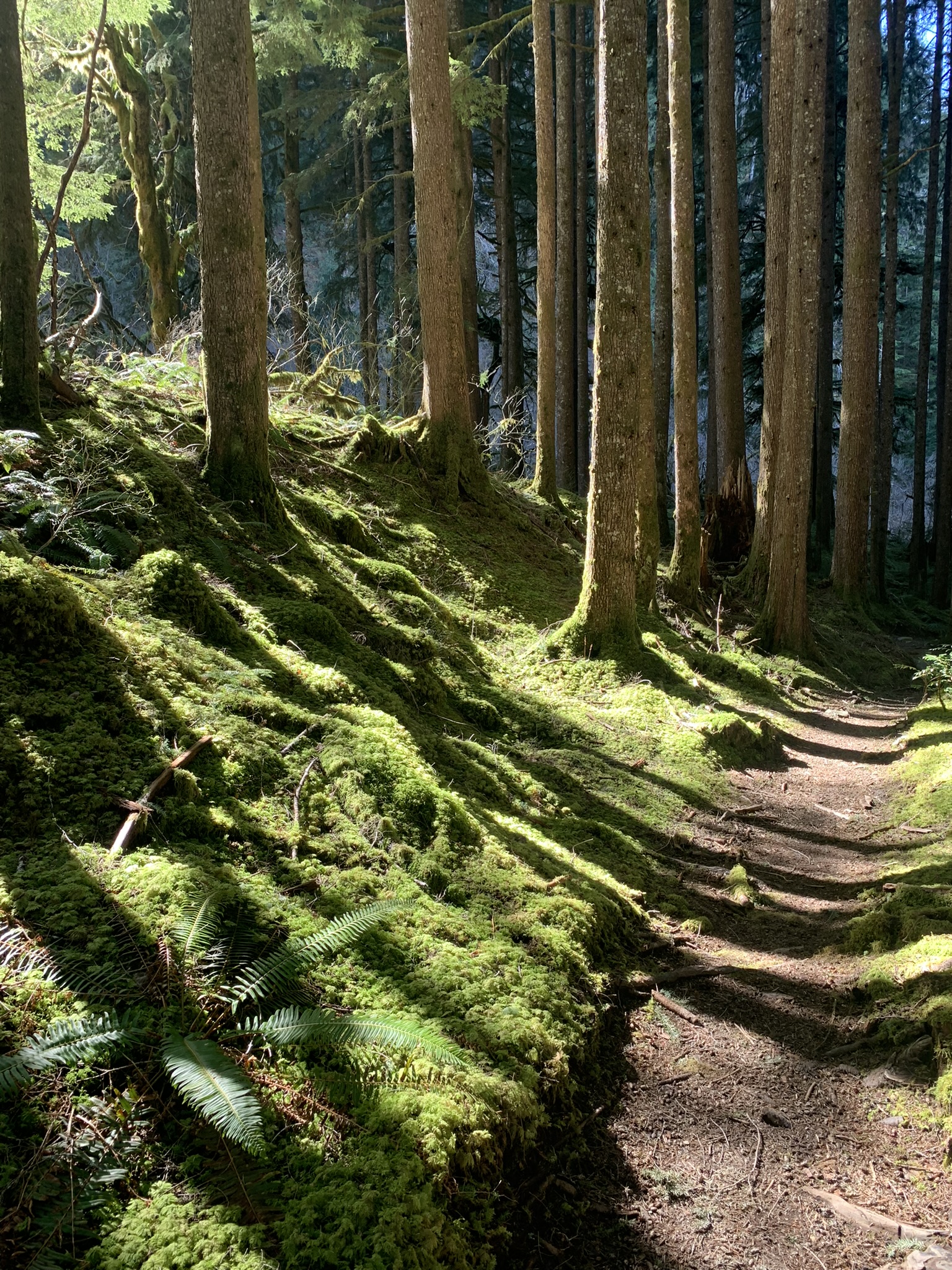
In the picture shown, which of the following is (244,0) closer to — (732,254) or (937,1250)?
(937,1250)

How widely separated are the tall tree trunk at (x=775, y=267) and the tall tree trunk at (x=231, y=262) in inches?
299

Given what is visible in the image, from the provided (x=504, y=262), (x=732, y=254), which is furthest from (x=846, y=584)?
(x=504, y=262)

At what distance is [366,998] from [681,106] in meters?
12.3

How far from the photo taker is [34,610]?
356 centimetres

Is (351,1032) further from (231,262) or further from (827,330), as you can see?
(827,330)

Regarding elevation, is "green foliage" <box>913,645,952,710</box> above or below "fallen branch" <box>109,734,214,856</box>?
below

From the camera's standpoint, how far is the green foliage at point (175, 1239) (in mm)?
1736

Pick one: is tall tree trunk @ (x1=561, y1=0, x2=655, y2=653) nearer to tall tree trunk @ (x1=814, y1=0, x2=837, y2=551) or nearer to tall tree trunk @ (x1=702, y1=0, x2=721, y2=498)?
tall tree trunk @ (x1=702, y1=0, x2=721, y2=498)

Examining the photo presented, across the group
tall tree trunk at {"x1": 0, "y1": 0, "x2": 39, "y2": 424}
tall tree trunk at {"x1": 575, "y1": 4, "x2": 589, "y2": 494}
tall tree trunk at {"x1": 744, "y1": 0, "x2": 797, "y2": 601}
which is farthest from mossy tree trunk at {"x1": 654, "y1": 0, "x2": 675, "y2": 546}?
tall tree trunk at {"x1": 0, "y1": 0, "x2": 39, "y2": 424}

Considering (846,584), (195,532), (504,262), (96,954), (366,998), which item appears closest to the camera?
(96,954)

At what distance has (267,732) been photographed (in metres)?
Answer: 3.94

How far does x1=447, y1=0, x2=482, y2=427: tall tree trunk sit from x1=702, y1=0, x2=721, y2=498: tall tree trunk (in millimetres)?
4512

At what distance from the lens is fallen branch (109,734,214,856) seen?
2859 millimetres

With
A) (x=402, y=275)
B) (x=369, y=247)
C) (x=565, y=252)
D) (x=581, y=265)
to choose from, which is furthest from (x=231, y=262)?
(x=581, y=265)
